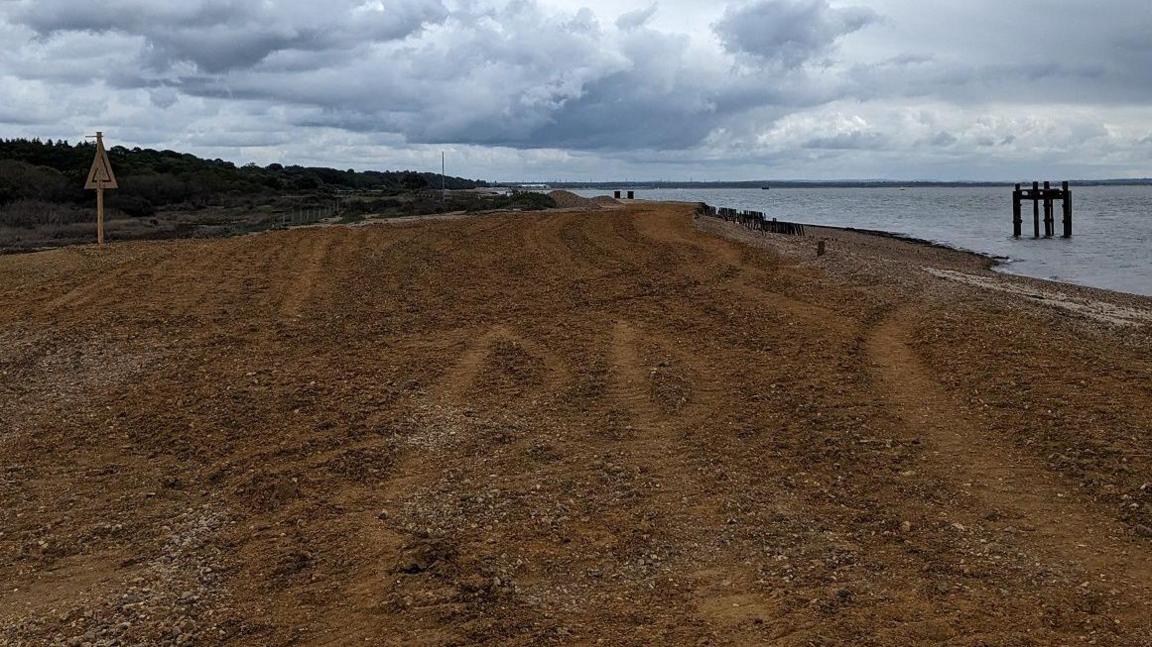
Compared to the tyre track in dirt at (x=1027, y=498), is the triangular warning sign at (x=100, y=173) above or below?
above

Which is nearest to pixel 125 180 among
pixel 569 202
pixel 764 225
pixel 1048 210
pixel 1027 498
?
pixel 569 202

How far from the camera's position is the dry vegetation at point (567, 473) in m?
4.37

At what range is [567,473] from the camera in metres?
6.15

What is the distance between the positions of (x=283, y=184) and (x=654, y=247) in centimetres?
5371

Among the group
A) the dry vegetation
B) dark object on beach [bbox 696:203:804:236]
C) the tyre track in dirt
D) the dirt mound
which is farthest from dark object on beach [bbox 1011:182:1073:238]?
the tyre track in dirt

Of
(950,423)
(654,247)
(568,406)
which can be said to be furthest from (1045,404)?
(654,247)

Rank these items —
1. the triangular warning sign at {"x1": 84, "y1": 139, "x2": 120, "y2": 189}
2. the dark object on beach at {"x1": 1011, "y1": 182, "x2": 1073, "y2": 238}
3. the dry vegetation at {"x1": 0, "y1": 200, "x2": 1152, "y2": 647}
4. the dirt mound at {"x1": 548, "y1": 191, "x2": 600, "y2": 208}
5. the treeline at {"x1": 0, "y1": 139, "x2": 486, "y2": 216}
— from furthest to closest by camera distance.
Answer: the dark object on beach at {"x1": 1011, "y1": 182, "x2": 1073, "y2": 238} < the dirt mound at {"x1": 548, "y1": 191, "x2": 600, "y2": 208} < the treeline at {"x1": 0, "y1": 139, "x2": 486, "y2": 216} < the triangular warning sign at {"x1": 84, "y1": 139, "x2": 120, "y2": 189} < the dry vegetation at {"x1": 0, "y1": 200, "x2": 1152, "y2": 647}

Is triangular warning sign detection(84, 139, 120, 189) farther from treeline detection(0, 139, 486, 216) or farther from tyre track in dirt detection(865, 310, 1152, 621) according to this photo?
treeline detection(0, 139, 486, 216)

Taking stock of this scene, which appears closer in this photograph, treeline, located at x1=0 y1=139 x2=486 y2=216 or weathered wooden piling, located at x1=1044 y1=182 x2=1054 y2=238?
treeline, located at x1=0 y1=139 x2=486 y2=216

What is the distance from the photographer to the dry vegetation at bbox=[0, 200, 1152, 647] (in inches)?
172

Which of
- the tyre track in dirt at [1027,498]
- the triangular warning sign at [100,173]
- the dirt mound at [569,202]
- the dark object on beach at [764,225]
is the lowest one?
the tyre track in dirt at [1027,498]

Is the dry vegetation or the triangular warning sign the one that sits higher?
the triangular warning sign

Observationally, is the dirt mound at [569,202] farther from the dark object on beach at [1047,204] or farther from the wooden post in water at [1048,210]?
the wooden post in water at [1048,210]

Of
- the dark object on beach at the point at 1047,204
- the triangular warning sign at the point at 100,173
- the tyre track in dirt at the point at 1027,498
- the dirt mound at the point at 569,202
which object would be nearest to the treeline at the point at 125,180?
the dirt mound at the point at 569,202
